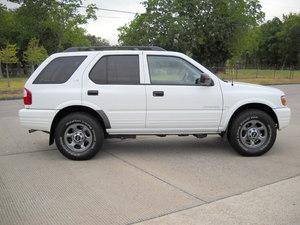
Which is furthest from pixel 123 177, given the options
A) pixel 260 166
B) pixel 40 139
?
pixel 40 139

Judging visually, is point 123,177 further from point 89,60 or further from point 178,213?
point 89,60

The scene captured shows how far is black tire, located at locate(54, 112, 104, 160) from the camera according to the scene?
730cm

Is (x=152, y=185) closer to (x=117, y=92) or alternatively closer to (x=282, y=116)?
(x=117, y=92)

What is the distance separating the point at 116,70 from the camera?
24.6ft

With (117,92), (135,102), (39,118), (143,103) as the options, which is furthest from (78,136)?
(143,103)

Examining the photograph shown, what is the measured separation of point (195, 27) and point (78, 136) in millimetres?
50672

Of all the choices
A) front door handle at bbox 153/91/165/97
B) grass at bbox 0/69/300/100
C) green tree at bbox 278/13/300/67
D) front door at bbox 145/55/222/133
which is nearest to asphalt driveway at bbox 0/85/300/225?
front door at bbox 145/55/222/133

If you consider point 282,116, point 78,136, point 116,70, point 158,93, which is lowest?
point 78,136

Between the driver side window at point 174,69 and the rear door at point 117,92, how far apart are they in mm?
253

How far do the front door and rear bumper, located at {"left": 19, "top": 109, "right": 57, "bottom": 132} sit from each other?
1570mm

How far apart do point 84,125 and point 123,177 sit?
4.62ft

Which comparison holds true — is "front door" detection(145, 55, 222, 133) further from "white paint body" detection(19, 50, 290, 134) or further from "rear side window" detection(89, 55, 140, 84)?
"rear side window" detection(89, 55, 140, 84)

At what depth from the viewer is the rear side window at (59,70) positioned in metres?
7.43

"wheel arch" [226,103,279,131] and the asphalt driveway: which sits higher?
"wheel arch" [226,103,279,131]
